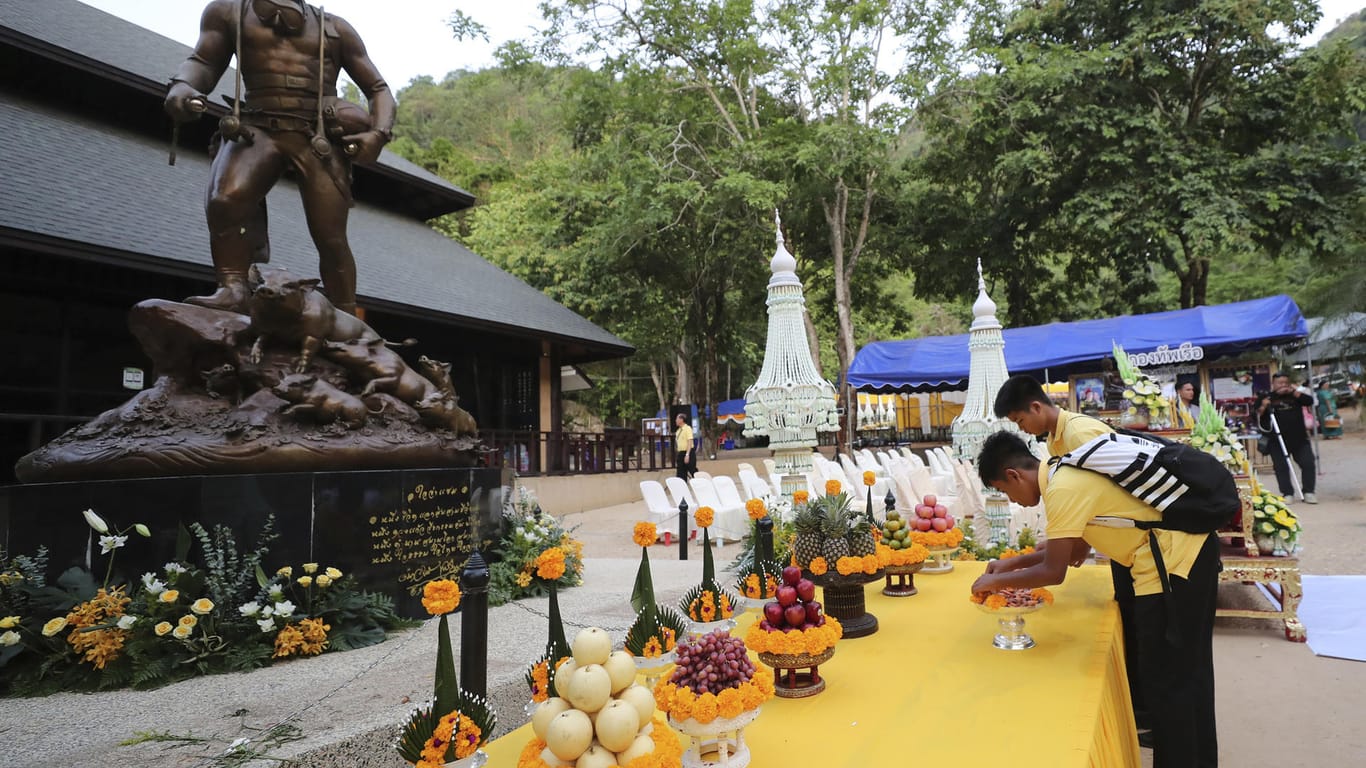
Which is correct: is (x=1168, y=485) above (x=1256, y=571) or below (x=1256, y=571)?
above

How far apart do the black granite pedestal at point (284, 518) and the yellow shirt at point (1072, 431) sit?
3932mm

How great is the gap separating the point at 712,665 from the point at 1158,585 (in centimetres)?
203

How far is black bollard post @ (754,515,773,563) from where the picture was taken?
3.15 m

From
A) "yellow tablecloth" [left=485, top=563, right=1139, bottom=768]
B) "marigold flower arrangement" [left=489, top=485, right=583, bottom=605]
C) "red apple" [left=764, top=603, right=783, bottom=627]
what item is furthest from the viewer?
"marigold flower arrangement" [left=489, top=485, right=583, bottom=605]

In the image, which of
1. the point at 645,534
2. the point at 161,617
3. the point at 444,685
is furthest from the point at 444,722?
the point at 161,617

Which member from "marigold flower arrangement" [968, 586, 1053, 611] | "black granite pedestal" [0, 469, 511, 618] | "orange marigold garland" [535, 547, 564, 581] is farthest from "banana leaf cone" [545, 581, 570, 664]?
"black granite pedestal" [0, 469, 511, 618]

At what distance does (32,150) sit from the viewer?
32.3ft

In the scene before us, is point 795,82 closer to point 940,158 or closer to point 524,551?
point 940,158

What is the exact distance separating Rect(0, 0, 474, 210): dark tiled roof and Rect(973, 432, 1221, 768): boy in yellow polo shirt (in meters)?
13.6

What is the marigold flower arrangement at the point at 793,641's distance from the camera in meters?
2.04

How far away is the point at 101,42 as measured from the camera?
12.5 metres

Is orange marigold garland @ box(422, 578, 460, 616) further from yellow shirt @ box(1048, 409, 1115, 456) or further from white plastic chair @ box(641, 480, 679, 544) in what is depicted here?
white plastic chair @ box(641, 480, 679, 544)

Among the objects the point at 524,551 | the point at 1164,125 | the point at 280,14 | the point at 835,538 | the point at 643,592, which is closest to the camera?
the point at 643,592

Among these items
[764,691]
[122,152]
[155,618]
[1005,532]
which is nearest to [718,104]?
[122,152]
